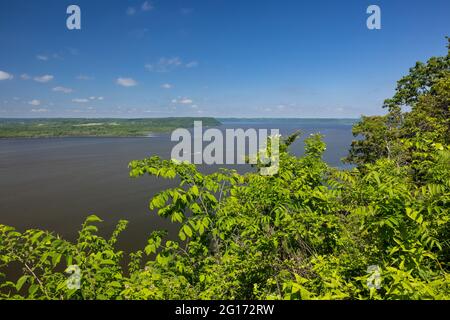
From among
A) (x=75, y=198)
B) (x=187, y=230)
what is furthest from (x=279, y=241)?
(x=75, y=198)

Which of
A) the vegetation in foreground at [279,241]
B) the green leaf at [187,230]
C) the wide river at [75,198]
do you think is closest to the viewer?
the vegetation in foreground at [279,241]

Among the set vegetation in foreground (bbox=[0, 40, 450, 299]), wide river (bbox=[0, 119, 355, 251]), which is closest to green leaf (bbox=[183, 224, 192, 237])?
vegetation in foreground (bbox=[0, 40, 450, 299])

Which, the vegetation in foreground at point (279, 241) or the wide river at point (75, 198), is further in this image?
the wide river at point (75, 198)

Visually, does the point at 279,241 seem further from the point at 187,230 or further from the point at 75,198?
the point at 75,198

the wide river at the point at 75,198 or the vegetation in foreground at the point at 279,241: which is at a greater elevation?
the vegetation in foreground at the point at 279,241

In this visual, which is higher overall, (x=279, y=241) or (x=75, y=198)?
(x=279, y=241)

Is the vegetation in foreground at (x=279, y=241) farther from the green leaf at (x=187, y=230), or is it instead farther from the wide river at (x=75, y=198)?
the wide river at (x=75, y=198)

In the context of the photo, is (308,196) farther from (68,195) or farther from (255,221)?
(68,195)

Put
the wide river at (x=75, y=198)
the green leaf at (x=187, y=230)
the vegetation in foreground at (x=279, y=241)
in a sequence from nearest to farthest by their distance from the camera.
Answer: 1. the vegetation in foreground at (x=279, y=241)
2. the green leaf at (x=187, y=230)
3. the wide river at (x=75, y=198)

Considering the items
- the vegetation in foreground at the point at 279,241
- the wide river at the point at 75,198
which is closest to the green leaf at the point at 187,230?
the vegetation in foreground at the point at 279,241

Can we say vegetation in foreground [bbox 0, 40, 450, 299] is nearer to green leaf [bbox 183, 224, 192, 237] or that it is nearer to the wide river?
green leaf [bbox 183, 224, 192, 237]
